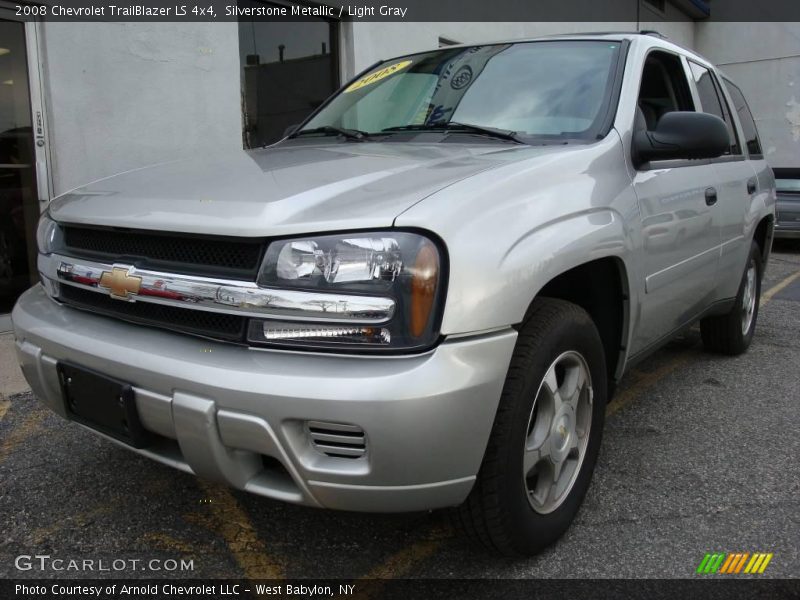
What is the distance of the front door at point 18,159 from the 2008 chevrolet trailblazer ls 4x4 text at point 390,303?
3.21 metres

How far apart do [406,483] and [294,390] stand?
37cm

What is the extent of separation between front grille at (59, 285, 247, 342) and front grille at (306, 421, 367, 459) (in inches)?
12.7

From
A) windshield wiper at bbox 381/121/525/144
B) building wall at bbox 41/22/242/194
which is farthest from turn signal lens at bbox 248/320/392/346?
building wall at bbox 41/22/242/194

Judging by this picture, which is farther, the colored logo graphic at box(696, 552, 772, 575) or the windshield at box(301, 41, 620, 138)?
the windshield at box(301, 41, 620, 138)

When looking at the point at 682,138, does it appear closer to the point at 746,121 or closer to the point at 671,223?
the point at 671,223

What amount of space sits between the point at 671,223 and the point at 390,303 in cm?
159

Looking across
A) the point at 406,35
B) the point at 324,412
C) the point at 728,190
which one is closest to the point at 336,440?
the point at 324,412

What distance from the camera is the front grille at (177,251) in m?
1.87

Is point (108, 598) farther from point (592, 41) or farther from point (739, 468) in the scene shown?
point (592, 41)

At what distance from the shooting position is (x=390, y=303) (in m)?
1.74

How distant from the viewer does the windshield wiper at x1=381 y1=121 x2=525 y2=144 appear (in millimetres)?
2682

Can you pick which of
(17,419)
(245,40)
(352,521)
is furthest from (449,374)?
(245,40)

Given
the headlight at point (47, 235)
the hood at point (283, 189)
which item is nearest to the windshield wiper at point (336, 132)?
the hood at point (283, 189)

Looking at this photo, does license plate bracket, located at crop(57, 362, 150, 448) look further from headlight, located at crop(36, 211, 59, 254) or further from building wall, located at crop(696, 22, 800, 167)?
building wall, located at crop(696, 22, 800, 167)
